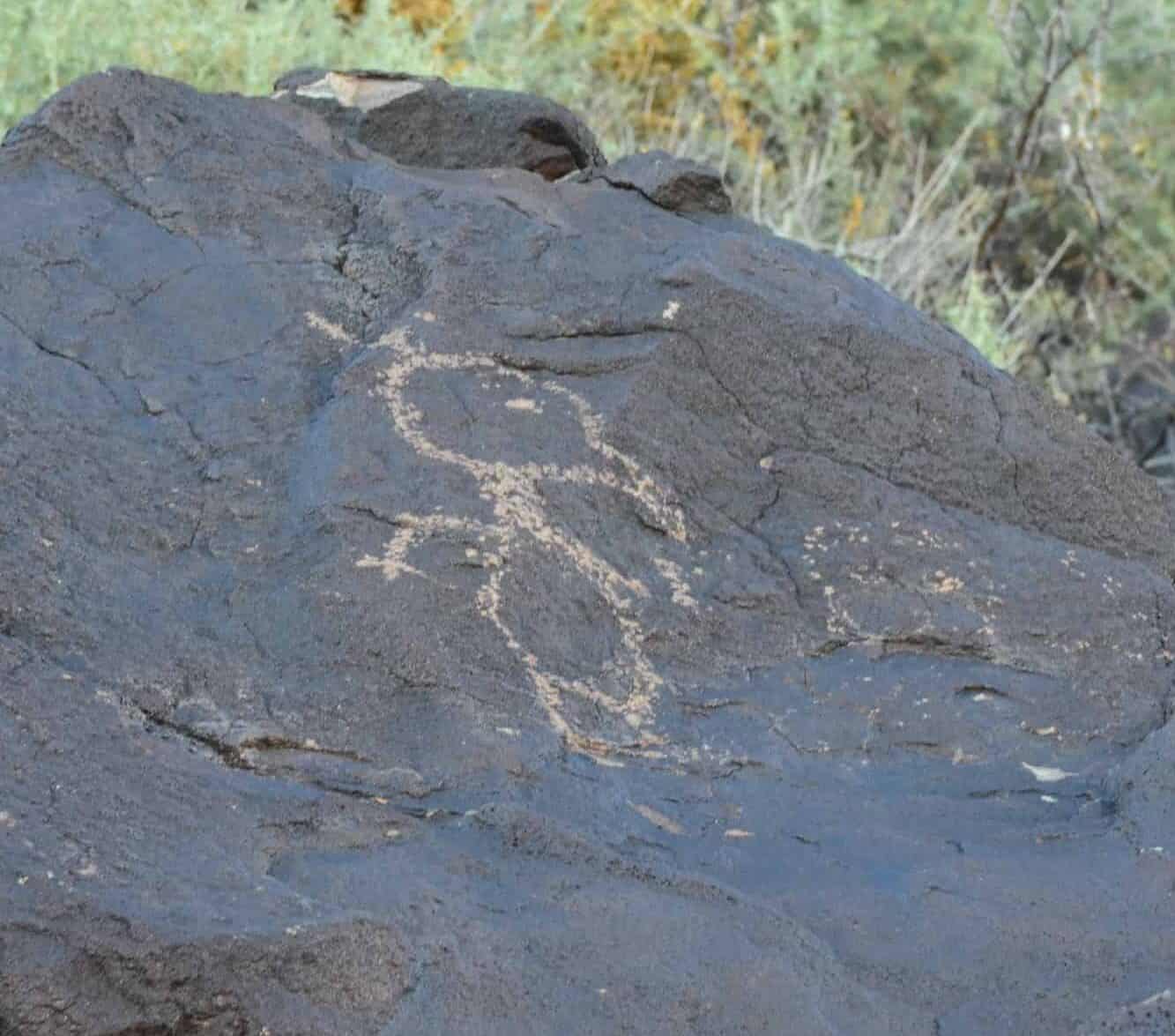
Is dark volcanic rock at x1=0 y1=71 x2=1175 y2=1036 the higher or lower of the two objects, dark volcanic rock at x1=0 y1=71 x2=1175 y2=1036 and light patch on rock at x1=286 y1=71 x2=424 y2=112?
the lower

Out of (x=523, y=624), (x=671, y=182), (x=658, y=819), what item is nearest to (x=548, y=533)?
(x=523, y=624)

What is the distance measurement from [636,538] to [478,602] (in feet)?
0.97

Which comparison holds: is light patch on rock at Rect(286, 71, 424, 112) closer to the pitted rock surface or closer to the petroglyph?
the pitted rock surface

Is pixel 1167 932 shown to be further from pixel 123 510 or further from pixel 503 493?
pixel 123 510

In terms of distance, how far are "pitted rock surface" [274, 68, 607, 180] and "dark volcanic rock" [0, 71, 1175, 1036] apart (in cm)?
35

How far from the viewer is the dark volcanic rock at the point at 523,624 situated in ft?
6.88

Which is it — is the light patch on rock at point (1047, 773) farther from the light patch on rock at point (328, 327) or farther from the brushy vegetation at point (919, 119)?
the brushy vegetation at point (919, 119)

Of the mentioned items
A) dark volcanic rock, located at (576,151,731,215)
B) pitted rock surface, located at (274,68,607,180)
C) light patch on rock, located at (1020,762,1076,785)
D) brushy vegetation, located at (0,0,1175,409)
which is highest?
dark volcanic rock, located at (576,151,731,215)

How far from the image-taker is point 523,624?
102 inches

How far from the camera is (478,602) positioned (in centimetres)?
258

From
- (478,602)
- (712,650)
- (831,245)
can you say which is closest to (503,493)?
(478,602)

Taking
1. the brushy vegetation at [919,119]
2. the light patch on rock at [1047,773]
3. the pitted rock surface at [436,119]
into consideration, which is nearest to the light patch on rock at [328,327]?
the pitted rock surface at [436,119]

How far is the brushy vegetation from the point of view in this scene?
7.39 metres

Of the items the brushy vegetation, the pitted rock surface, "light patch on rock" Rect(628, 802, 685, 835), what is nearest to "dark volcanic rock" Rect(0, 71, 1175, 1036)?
"light patch on rock" Rect(628, 802, 685, 835)
